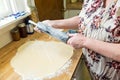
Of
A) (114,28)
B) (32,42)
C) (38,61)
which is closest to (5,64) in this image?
(38,61)

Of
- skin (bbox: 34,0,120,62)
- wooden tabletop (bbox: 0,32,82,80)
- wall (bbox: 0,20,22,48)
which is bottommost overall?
wooden tabletop (bbox: 0,32,82,80)

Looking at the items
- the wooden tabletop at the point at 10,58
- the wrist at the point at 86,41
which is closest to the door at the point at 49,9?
the wooden tabletop at the point at 10,58

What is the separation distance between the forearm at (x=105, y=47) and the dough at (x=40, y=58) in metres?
0.24

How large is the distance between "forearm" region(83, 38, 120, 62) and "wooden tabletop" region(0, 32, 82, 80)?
19 centimetres

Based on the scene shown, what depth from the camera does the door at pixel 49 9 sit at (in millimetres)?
1505

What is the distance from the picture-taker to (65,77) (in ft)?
2.84

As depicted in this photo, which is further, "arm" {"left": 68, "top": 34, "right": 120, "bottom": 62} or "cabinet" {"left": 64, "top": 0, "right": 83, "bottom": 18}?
"cabinet" {"left": 64, "top": 0, "right": 83, "bottom": 18}

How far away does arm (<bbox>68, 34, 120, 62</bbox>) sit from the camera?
2.44 ft

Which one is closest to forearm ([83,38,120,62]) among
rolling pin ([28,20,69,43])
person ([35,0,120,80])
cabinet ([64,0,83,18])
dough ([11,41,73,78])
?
person ([35,0,120,80])

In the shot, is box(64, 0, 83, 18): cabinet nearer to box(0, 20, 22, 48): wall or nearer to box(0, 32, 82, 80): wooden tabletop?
box(0, 32, 82, 80): wooden tabletop

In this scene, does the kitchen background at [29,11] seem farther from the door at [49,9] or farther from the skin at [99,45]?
the skin at [99,45]

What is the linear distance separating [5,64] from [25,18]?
0.49 metres

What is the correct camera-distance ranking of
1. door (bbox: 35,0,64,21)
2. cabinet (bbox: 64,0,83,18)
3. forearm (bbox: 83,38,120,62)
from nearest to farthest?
forearm (bbox: 83,38,120,62) → door (bbox: 35,0,64,21) → cabinet (bbox: 64,0,83,18)

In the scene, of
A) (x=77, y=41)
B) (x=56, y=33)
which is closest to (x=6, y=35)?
(x=56, y=33)
